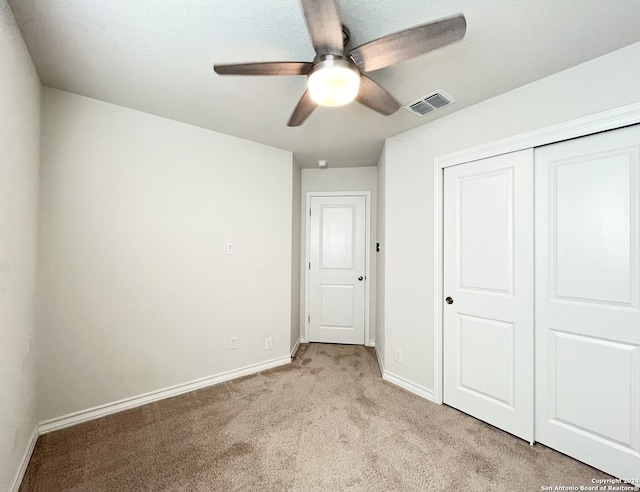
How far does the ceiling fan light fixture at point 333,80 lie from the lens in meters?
1.20

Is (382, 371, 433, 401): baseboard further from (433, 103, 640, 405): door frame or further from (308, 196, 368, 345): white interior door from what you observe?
(308, 196, 368, 345): white interior door

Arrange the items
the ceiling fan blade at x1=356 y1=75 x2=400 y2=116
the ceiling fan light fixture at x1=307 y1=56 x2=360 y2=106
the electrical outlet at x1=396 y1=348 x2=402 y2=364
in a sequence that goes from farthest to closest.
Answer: the electrical outlet at x1=396 y1=348 x2=402 y2=364
the ceiling fan blade at x1=356 y1=75 x2=400 y2=116
the ceiling fan light fixture at x1=307 y1=56 x2=360 y2=106

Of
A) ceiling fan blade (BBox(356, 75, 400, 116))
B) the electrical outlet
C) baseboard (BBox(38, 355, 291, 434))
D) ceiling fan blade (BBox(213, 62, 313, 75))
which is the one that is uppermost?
ceiling fan blade (BBox(213, 62, 313, 75))

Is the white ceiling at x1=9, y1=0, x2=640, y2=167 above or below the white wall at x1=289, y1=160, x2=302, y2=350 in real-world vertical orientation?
above

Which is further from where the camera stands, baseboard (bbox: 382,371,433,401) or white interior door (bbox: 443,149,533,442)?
baseboard (bbox: 382,371,433,401)

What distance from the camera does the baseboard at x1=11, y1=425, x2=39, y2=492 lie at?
1.44m

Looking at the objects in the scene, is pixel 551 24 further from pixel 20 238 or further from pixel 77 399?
pixel 77 399

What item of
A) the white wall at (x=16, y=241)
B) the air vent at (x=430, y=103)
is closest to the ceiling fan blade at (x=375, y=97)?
the air vent at (x=430, y=103)

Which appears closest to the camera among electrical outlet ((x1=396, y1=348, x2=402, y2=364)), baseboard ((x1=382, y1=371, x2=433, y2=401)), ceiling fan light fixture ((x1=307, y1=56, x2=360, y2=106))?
ceiling fan light fixture ((x1=307, y1=56, x2=360, y2=106))

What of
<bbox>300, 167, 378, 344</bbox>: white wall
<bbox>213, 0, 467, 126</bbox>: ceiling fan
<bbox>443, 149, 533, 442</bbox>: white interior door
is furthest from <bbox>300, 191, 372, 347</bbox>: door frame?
<bbox>213, 0, 467, 126</bbox>: ceiling fan

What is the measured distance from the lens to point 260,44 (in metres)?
1.46

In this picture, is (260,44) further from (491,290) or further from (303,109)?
(491,290)

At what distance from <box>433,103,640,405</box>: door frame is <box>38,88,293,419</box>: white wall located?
1.62m

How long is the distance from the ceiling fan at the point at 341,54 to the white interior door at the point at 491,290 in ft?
3.64
